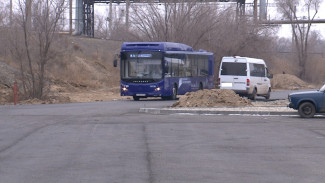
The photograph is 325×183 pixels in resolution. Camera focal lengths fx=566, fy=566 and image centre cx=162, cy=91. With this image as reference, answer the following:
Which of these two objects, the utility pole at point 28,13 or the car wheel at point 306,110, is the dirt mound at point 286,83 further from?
the car wheel at point 306,110

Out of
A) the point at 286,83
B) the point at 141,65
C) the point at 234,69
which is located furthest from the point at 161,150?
the point at 286,83

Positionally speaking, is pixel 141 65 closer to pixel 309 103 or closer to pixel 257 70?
pixel 257 70

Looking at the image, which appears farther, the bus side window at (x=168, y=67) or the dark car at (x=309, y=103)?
the bus side window at (x=168, y=67)

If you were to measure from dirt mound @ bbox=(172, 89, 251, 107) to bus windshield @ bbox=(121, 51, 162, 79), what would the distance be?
6.58 metres

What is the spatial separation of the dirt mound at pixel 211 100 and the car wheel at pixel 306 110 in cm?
493

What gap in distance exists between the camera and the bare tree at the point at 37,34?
3173 centimetres

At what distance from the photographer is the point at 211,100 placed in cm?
2494

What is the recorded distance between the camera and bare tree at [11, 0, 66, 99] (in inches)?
1249

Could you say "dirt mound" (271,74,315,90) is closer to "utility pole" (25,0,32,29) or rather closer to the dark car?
"utility pole" (25,0,32,29)

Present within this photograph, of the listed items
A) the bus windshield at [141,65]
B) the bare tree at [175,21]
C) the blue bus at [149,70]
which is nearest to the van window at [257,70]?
the blue bus at [149,70]

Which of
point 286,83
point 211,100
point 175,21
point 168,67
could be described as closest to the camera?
point 211,100

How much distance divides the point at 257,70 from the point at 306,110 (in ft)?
42.7

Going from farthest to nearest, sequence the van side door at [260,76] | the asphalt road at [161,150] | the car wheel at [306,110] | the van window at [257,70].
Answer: the van side door at [260,76] → the van window at [257,70] → the car wheel at [306,110] → the asphalt road at [161,150]

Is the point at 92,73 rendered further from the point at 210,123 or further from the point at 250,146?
the point at 250,146
